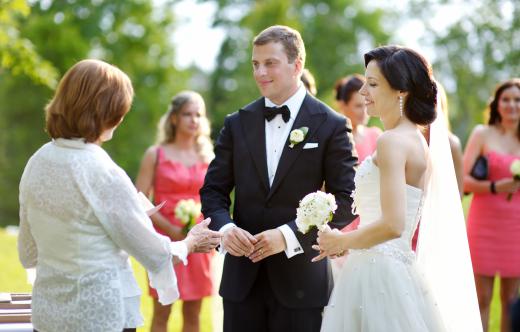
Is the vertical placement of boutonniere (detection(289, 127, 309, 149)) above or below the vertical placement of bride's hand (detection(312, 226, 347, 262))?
Result: above

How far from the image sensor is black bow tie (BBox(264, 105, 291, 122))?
498cm

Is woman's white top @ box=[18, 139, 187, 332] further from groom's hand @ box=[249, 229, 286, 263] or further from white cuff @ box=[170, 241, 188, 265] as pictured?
groom's hand @ box=[249, 229, 286, 263]

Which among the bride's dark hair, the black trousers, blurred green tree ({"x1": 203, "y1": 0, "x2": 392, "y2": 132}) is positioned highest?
blurred green tree ({"x1": 203, "y1": 0, "x2": 392, "y2": 132})

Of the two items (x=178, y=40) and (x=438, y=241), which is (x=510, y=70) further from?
(x=438, y=241)

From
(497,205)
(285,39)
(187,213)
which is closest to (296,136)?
(285,39)

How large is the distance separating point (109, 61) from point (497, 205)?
26764 millimetres

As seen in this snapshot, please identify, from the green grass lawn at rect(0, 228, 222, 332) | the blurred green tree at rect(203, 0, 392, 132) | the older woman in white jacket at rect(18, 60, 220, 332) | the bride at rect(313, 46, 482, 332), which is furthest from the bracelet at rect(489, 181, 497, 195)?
the blurred green tree at rect(203, 0, 392, 132)

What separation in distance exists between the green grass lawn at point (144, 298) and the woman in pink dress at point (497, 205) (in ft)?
5.92

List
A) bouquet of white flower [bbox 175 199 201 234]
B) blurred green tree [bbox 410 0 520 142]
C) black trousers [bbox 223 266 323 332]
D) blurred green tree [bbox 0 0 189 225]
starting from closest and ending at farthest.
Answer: black trousers [bbox 223 266 323 332], bouquet of white flower [bbox 175 199 201 234], blurred green tree [bbox 0 0 189 225], blurred green tree [bbox 410 0 520 142]

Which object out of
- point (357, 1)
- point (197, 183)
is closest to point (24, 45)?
point (197, 183)

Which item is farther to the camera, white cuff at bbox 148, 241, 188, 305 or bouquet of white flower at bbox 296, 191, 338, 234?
bouquet of white flower at bbox 296, 191, 338, 234

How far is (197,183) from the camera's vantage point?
770cm

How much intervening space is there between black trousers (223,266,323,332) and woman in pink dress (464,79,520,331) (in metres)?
3.36

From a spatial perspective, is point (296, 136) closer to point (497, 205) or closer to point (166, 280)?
point (166, 280)
